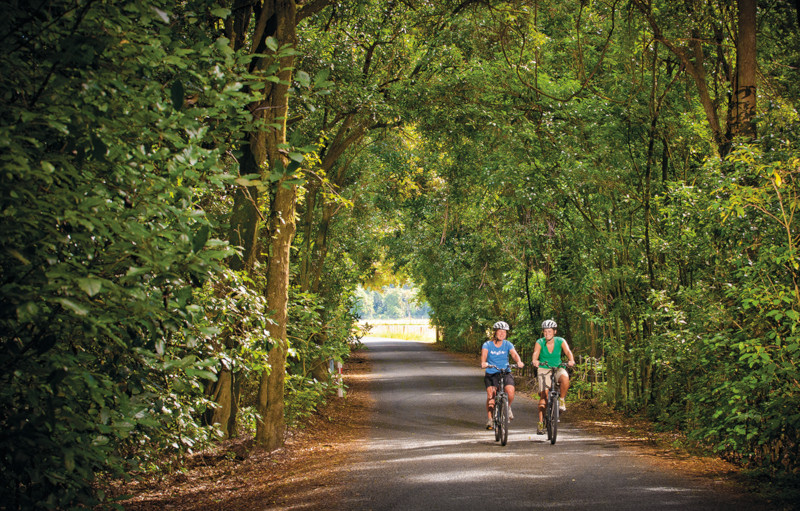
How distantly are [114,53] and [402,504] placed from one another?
213 inches

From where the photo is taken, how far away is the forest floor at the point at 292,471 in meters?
8.59

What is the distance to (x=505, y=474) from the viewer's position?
30.7ft

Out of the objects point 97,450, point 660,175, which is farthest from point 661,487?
point 660,175

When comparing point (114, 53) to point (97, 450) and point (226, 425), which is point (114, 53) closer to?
point (97, 450)

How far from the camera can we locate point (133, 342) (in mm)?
4965

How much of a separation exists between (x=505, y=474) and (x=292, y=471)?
3.21 meters

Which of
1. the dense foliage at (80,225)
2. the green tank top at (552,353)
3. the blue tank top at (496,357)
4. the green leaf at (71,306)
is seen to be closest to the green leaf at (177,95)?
the dense foliage at (80,225)

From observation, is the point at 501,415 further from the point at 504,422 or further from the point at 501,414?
the point at 504,422

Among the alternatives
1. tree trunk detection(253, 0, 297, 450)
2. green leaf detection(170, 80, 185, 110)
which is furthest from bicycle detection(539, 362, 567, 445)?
green leaf detection(170, 80, 185, 110)

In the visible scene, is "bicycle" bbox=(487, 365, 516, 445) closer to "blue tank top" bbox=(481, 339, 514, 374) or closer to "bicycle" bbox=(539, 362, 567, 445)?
"blue tank top" bbox=(481, 339, 514, 374)

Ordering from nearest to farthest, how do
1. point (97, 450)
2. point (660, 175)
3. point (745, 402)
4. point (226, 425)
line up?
point (97, 450) → point (745, 402) → point (226, 425) → point (660, 175)

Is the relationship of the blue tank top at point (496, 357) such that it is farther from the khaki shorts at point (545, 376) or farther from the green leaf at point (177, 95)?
the green leaf at point (177, 95)

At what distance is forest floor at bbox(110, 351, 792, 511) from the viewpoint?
28.2 ft

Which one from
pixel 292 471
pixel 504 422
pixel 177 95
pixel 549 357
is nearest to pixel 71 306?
pixel 177 95
